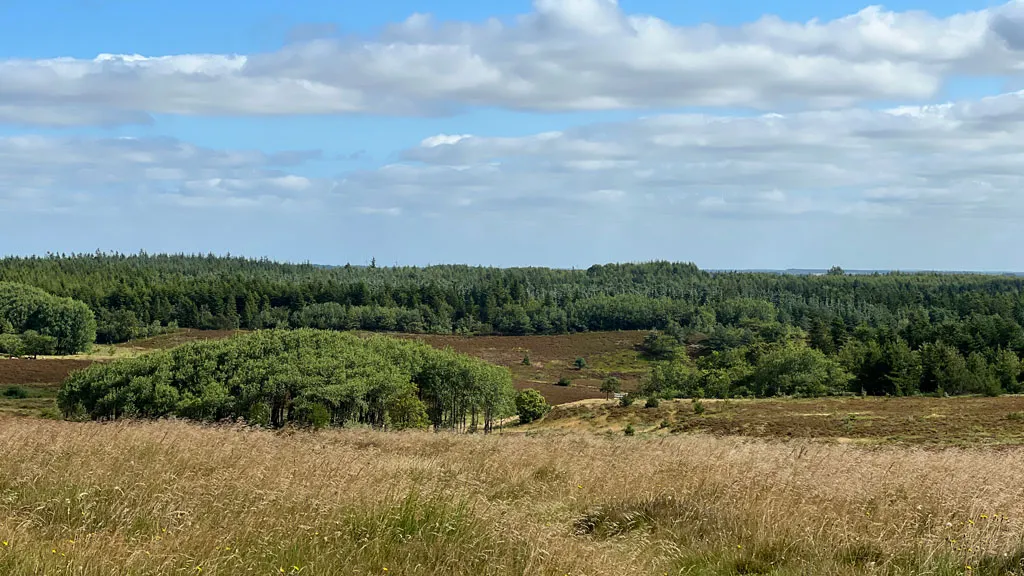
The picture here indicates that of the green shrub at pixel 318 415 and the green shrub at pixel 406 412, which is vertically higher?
the green shrub at pixel 318 415

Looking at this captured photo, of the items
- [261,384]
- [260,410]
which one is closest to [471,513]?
[260,410]

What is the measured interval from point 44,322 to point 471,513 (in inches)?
6223

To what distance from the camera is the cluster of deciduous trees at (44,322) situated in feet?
438

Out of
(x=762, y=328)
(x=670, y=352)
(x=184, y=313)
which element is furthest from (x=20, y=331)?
(x=762, y=328)

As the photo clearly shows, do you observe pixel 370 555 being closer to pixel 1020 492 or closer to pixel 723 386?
pixel 1020 492

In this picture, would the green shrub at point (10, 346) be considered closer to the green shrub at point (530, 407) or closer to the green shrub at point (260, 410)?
the green shrub at point (260, 410)

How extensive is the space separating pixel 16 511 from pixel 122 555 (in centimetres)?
191

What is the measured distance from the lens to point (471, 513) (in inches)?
275

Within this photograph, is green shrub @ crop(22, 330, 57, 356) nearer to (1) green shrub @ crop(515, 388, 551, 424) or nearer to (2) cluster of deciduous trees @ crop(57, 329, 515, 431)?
(2) cluster of deciduous trees @ crop(57, 329, 515, 431)

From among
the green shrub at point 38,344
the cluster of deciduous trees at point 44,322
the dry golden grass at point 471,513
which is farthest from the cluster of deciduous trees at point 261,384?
the cluster of deciduous trees at point 44,322

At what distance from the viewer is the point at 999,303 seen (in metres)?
156

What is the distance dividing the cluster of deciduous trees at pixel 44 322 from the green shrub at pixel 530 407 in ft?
291

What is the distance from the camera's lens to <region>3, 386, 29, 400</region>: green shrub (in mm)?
75363

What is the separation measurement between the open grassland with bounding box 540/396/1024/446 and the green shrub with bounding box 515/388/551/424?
1.33 meters
